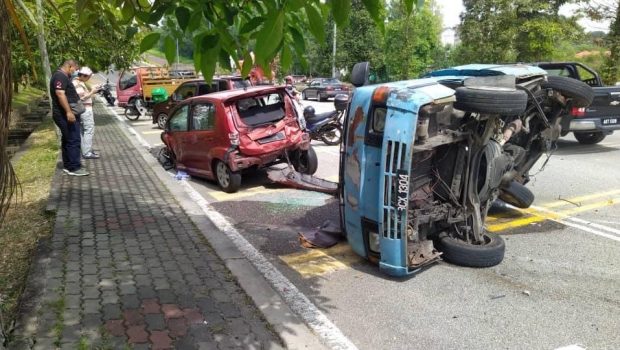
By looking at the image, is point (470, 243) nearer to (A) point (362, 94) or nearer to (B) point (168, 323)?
(A) point (362, 94)

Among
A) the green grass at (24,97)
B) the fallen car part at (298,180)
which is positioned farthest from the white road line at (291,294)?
the green grass at (24,97)

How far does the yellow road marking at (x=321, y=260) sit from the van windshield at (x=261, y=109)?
3.52m

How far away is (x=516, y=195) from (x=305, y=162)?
3.86 meters

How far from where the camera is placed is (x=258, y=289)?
437 cm

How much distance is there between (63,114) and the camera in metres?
8.59

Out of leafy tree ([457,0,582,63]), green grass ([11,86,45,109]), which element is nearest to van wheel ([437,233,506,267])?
green grass ([11,86,45,109])

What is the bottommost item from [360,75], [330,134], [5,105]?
[330,134]

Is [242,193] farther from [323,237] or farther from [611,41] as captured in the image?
[611,41]

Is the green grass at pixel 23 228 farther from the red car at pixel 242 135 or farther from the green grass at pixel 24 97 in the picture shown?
the green grass at pixel 24 97

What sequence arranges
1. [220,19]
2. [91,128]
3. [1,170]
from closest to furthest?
[1,170], [220,19], [91,128]

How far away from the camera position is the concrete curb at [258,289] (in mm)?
3627

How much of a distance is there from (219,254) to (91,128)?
6.20 metres

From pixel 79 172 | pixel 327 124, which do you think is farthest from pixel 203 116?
pixel 327 124

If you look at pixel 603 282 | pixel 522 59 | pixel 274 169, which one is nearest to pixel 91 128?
pixel 274 169
